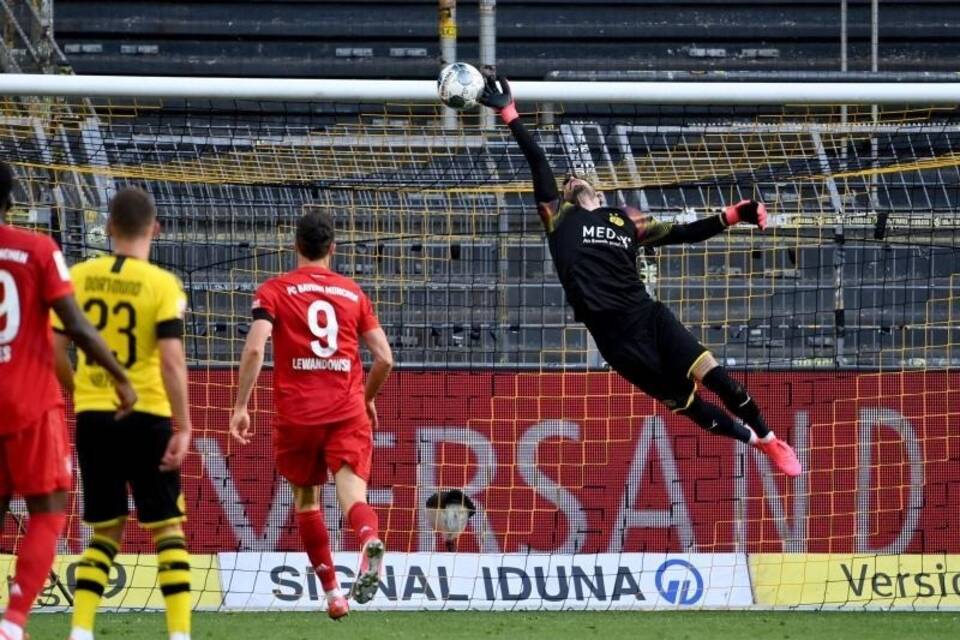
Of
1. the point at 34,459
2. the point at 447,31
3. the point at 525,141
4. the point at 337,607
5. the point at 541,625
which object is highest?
the point at 447,31

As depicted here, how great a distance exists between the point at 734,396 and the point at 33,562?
4.49m

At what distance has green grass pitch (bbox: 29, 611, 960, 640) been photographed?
348 inches

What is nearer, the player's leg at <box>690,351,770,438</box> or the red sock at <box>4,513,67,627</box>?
the red sock at <box>4,513,67,627</box>

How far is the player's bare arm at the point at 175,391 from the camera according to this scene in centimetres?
657

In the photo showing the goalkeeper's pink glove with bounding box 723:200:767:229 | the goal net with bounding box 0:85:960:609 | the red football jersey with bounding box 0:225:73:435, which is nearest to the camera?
the red football jersey with bounding box 0:225:73:435

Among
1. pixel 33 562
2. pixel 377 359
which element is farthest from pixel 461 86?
pixel 33 562

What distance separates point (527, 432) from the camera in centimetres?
1157

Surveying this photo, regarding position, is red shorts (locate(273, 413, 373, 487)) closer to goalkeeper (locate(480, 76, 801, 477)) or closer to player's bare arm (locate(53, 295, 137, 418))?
goalkeeper (locate(480, 76, 801, 477))

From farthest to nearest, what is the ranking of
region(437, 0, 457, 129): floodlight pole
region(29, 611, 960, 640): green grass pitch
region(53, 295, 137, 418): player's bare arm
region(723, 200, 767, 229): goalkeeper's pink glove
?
region(437, 0, 457, 129): floodlight pole, region(723, 200, 767, 229): goalkeeper's pink glove, region(29, 611, 960, 640): green grass pitch, region(53, 295, 137, 418): player's bare arm

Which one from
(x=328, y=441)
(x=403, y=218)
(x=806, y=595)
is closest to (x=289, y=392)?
(x=328, y=441)

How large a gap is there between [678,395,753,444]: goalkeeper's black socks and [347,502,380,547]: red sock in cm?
230

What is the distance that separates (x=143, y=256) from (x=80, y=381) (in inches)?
22.9

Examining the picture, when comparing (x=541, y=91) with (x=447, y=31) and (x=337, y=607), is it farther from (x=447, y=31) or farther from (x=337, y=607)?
(x=447, y=31)

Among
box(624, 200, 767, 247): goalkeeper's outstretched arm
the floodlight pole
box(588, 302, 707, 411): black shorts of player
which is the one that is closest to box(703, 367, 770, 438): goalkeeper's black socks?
box(588, 302, 707, 411): black shorts of player
